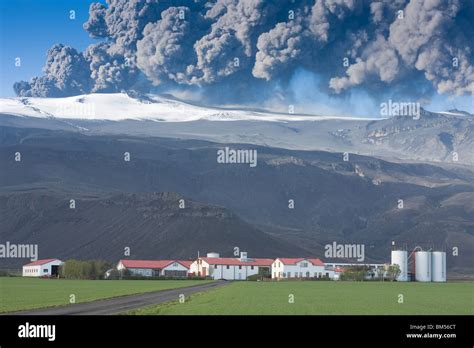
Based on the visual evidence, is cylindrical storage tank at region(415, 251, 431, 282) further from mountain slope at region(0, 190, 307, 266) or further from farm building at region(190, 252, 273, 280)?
mountain slope at region(0, 190, 307, 266)

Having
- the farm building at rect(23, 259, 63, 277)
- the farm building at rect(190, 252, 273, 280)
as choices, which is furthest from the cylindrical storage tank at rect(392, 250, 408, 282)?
the farm building at rect(23, 259, 63, 277)

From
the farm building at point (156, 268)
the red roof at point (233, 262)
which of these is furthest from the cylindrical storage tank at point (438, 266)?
the farm building at point (156, 268)

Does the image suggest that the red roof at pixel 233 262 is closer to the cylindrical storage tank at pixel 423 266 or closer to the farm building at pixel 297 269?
the farm building at pixel 297 269

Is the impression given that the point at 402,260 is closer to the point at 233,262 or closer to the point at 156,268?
the point at 233,262
